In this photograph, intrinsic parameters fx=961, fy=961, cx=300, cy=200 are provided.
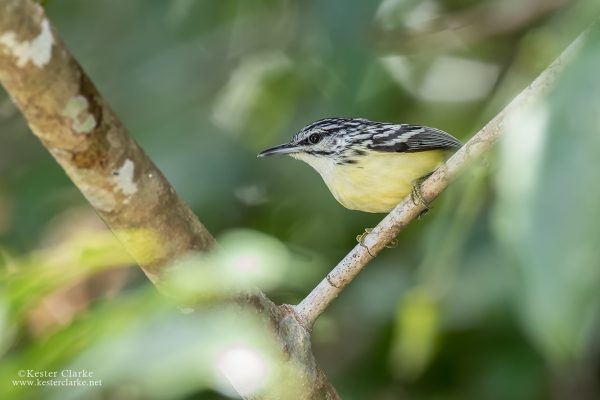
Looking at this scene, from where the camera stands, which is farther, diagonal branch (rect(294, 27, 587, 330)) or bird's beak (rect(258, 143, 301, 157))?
bird's beak (rect(258, 143, 301, 157))

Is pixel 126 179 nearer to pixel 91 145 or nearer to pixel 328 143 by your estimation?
pixel 91 145

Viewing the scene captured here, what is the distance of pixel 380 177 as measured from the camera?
4574mm

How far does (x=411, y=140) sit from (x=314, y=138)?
0.74 metres

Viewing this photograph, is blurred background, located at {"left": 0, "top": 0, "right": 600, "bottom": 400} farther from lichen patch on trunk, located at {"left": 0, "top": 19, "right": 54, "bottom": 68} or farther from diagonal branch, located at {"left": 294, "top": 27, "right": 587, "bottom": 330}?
lichen patch on trunk, located at {"left": 0, "top": 19, "right": 54, "bottom": 68}

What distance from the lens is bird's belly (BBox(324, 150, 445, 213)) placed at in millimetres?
4488

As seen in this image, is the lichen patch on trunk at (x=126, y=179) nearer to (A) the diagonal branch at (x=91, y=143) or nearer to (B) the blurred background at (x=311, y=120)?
(A) the diagonal branch at (x=91, y=143)

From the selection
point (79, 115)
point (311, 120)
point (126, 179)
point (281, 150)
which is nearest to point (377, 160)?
point (281, 150)

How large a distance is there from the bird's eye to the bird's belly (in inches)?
18.9

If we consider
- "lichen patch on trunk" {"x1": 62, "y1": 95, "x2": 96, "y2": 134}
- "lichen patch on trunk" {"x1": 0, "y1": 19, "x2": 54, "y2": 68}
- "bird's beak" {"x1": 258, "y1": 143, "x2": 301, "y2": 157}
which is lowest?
"bird's beak" {"x1": 258, "y1": 143, "x2": 301, "y2": 157}

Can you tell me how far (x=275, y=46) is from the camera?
19.3ft

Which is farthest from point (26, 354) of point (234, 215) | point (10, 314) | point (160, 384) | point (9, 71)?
point (234, 215)

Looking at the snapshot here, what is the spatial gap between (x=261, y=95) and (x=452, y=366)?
2.09 meters

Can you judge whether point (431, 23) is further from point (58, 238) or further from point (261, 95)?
point (58, 238)

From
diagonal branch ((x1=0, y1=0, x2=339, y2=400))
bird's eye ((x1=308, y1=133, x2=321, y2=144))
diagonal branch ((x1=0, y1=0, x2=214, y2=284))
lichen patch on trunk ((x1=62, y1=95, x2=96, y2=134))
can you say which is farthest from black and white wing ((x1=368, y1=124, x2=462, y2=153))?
lichen patch on trunk ((x1=62, y1=95, x2=96, y2=134))
